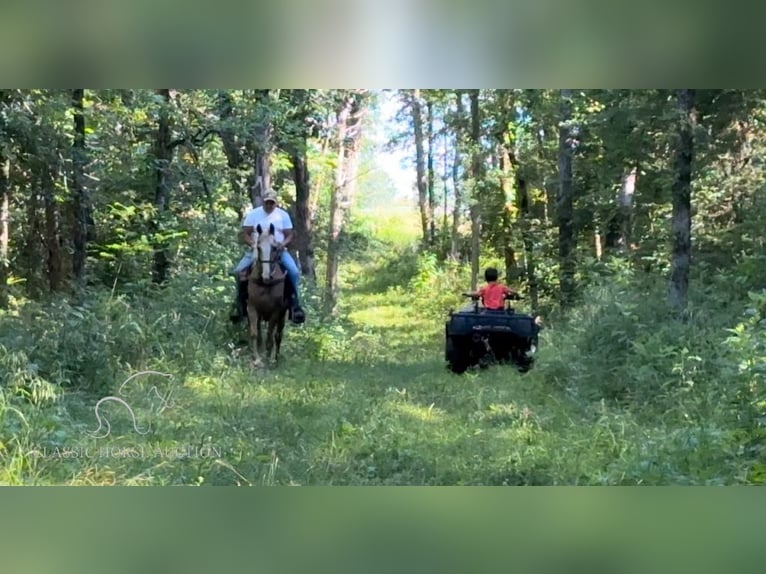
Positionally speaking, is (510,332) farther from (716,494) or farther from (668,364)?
(716,494)

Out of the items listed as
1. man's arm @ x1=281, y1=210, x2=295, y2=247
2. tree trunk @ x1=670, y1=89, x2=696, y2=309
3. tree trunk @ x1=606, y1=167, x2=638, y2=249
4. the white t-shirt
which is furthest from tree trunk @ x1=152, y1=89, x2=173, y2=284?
tree trunk @ x1=670, y1=89, x2=696, y2=309

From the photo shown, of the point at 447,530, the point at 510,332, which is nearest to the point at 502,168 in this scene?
the point at 510,332

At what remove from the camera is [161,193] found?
2.77 metres

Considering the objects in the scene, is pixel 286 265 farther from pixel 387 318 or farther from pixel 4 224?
pixel 4 224

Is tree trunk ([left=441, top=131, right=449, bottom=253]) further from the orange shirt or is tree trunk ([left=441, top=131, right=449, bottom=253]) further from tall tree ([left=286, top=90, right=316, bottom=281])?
tall tree ([left=286, top=90, right=316, bottom=281])

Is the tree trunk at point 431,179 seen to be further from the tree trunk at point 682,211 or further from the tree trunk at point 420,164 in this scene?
the tree trunk at point 682,211

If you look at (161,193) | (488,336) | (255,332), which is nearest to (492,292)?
(488,336)

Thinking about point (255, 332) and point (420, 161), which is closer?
point (420, 161)

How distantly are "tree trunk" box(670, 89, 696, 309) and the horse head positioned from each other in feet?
4.56

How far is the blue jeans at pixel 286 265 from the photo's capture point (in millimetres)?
2779

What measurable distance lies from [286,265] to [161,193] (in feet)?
1.70

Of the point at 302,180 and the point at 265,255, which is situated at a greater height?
the point at 302,180

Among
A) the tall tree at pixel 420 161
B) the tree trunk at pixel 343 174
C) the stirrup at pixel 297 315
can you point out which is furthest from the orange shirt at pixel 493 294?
Result: the stirrup at pixel 297 315

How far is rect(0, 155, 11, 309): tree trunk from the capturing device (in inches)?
108
